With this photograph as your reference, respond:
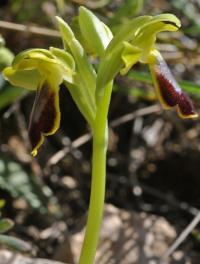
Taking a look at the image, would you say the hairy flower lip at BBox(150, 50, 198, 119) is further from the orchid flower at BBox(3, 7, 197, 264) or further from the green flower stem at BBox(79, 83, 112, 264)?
the green flower stem at BBox(79, 83, 112, 264)

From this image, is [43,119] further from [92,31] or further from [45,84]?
[92,31]

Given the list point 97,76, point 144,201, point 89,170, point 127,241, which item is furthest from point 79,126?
point 97,76

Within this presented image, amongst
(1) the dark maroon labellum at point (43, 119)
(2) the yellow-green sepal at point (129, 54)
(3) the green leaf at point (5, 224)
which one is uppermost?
(2) the yellow-green sepal at point (129, 54)

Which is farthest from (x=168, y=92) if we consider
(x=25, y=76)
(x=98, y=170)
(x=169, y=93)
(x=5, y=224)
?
(x=5, y=224)

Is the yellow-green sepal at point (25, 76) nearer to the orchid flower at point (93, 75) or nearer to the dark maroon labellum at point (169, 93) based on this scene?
the orchid flower at point (93, 75)

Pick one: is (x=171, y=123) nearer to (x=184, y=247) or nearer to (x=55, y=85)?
(x=184, y=247)

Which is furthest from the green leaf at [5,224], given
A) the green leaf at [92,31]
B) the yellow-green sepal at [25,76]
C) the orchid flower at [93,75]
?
the green leaf at [92,31]

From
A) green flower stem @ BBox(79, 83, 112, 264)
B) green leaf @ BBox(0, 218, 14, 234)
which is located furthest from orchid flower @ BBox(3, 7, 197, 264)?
green leaf @ BBox(0, 218, 14, 234)
